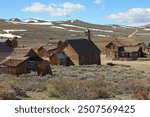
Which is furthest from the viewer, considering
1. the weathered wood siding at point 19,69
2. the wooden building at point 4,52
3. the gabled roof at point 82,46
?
the gabled roof at point 82,46

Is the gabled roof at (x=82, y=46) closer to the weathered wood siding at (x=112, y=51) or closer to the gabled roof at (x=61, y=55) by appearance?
the gabled roof at (x=61, y=55)

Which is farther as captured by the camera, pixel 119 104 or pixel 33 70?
pixel 33 70

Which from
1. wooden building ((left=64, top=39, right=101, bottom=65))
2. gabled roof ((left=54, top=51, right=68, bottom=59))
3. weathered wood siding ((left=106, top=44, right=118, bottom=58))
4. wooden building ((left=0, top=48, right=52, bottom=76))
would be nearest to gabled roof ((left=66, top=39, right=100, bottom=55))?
wooden building ((left=64, top=39, right=101, bottom=65))

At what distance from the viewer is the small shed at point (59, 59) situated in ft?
158

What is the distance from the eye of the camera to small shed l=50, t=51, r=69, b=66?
158ft

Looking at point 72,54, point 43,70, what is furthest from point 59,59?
point 43,70

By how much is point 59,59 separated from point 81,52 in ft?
11.0

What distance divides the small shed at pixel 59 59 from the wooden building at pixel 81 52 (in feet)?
2.95

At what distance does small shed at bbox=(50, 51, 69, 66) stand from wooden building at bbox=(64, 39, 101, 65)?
898mm

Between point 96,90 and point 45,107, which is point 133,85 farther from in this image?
point 45,107

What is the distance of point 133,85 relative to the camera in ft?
56.1

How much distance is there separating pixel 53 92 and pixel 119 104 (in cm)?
643

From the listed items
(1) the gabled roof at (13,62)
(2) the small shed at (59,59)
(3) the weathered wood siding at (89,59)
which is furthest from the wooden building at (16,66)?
(3) the weathered wood siding at (89,59)

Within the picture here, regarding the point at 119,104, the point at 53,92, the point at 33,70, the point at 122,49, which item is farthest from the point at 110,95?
the point at 122,49
